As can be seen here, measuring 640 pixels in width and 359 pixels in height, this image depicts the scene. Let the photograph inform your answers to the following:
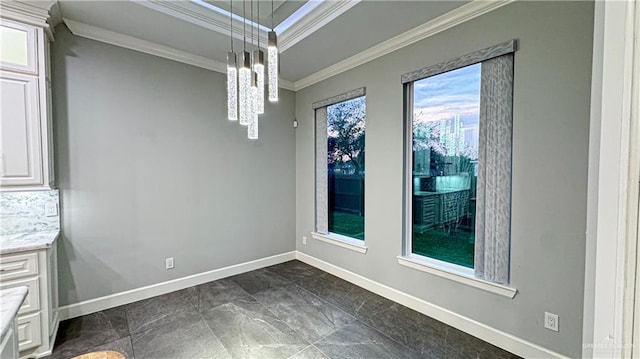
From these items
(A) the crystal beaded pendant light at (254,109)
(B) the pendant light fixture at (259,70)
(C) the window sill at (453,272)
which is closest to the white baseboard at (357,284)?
(C) the window sill at (453,272)

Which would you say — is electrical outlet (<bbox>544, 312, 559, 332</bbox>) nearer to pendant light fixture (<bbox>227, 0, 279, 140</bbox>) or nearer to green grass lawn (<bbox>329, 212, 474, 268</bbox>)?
green grass lawn (<bbox>329, 212, 474, 268</bbox>)

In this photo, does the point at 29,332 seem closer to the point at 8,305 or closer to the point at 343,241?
the point at 8,305

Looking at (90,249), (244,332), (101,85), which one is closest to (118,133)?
(101,85)

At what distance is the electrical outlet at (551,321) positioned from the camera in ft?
6.51

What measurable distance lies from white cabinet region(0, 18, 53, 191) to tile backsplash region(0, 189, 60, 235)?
0.33 m

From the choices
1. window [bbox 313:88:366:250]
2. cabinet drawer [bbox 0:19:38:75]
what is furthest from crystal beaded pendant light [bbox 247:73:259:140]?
cabinet drawer [bbox 0:19:38:75]

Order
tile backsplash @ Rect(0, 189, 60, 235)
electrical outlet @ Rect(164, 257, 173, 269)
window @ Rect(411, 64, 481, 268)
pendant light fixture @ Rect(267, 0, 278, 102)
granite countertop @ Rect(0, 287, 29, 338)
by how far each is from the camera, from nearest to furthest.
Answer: granite countertop @ Rect(0, 287, 29, 338) < pendant light fixture @ Rect(267, 0, 278, 102) < tile backsplash @ Rect(0, 189, 60, 235) < window @ Rect(411, 64, 481, 268) < electrical outlet @ Rect(164, 257, 173, 269)

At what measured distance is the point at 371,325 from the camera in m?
2.59

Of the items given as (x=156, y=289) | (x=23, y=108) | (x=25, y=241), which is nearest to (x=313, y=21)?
(x=23, y=108)

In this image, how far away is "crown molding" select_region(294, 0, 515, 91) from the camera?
2.27 metres

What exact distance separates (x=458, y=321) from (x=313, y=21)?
10.4 ft

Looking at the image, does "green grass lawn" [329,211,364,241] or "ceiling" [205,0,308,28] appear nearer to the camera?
"ceiling" [205,0,308,28]

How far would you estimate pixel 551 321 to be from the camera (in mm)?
2006

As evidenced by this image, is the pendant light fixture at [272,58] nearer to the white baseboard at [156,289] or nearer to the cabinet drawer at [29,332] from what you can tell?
the cabinet drawer at [29,332]
